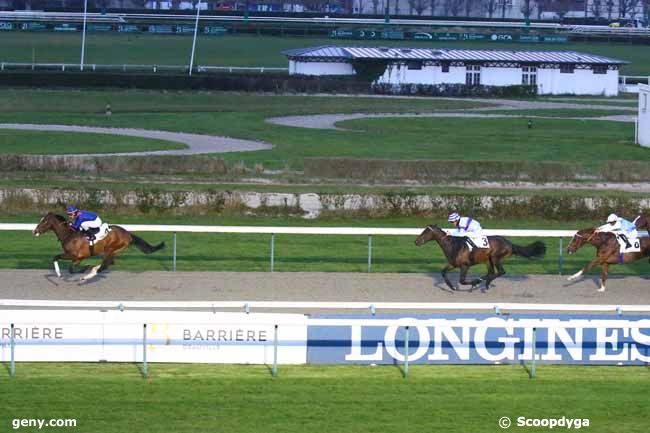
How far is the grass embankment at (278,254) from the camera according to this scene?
1600cm

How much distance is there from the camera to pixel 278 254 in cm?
1684

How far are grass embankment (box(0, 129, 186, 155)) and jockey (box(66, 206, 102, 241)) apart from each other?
16018mm

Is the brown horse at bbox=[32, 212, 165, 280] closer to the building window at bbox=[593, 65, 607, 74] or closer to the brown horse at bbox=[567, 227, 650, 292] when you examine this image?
the brown horse at bbox=[567, 227, 650, 292]

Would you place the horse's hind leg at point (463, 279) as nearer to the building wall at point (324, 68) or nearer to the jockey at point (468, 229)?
the jockey at point (468, 229)

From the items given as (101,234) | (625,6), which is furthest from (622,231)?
(625,6)

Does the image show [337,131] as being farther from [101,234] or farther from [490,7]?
[490,7]

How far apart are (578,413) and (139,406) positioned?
3.47 meters

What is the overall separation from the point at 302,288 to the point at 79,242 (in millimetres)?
2701

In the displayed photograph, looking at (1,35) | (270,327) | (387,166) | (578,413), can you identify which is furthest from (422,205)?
(1,35)

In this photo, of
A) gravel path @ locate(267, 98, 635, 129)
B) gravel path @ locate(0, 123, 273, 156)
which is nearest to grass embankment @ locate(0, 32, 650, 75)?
gravel path @ locate(267, 98, 635, 129)

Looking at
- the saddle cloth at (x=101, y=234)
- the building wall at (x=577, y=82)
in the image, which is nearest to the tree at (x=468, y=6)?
the building wall at (x=577, y=82)

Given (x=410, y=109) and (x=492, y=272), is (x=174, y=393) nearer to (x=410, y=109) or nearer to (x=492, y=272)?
(x=492, y=272)

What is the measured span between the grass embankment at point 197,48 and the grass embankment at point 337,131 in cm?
1700

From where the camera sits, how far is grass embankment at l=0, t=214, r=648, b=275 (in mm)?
16000
